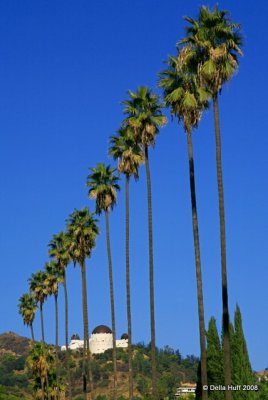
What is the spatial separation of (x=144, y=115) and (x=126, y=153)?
513 centimetres

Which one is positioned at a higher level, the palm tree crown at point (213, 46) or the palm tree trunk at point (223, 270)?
Answer: the palm tree crown at point (213, 46)

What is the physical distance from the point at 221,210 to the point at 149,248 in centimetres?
1533

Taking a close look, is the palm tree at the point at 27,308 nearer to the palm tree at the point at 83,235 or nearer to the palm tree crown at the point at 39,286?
the palm tree crown at the point at 39,286

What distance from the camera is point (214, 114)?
38.8 m

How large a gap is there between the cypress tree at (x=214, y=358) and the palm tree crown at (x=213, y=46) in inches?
1720

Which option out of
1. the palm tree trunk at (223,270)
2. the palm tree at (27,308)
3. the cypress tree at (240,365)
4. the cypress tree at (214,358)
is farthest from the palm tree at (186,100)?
the palm tree at (27,308)

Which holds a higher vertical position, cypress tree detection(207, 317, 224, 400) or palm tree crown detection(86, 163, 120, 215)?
palm tree crown detection(86, 163, 120, 215)

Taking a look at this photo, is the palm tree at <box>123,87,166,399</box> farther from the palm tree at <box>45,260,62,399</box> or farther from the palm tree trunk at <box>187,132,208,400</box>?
the palm tree at <box>45,260,62,399</box>

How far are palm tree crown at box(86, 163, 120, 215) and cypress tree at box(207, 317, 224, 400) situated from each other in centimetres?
1978

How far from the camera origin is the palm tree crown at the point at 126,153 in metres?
58.1

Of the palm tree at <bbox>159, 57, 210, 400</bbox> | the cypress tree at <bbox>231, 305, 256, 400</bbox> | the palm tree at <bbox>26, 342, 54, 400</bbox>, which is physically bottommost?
the cypress tree at <bbox>231, 305, 256, 400</bbox>

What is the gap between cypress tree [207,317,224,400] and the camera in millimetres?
77062

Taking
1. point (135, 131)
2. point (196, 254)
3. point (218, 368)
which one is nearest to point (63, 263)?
point (218, 368)

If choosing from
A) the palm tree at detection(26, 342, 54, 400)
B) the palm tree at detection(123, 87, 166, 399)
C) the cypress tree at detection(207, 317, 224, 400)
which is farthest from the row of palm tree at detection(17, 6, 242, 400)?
the palm tree at detection(26, 342, 54, 400)
